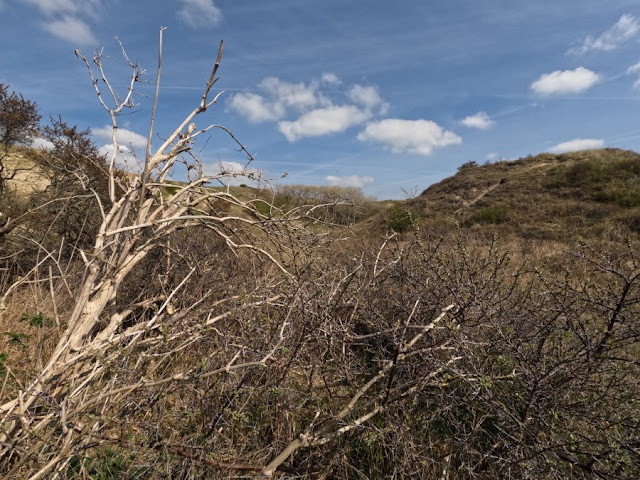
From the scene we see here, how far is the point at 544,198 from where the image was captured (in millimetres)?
16469

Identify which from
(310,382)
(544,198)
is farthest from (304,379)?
(544,198)

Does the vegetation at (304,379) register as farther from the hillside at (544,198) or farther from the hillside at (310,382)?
the hillside at (544,198)

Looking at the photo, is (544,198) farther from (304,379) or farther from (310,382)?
(310,382)

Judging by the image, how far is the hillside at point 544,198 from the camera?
12.9m

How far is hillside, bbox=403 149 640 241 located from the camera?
12.9 meters

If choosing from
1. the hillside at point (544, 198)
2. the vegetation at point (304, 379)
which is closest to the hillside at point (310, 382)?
the vegetation at point (304, 379)

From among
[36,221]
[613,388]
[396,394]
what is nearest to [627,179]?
[613,388]

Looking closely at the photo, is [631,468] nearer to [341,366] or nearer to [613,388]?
[613,388]

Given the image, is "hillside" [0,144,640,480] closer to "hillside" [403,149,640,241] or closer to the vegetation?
the vegetation

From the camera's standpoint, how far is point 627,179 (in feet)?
52.5

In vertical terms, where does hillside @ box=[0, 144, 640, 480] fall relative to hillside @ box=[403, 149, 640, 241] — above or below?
below

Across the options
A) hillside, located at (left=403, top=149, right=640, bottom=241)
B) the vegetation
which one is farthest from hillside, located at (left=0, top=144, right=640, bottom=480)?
hillside, located at (left=403, top=149, right=640, bottom=241)

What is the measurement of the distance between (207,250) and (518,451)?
4518mm

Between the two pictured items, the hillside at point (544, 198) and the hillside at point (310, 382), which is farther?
the hillside at point (544, 198)
